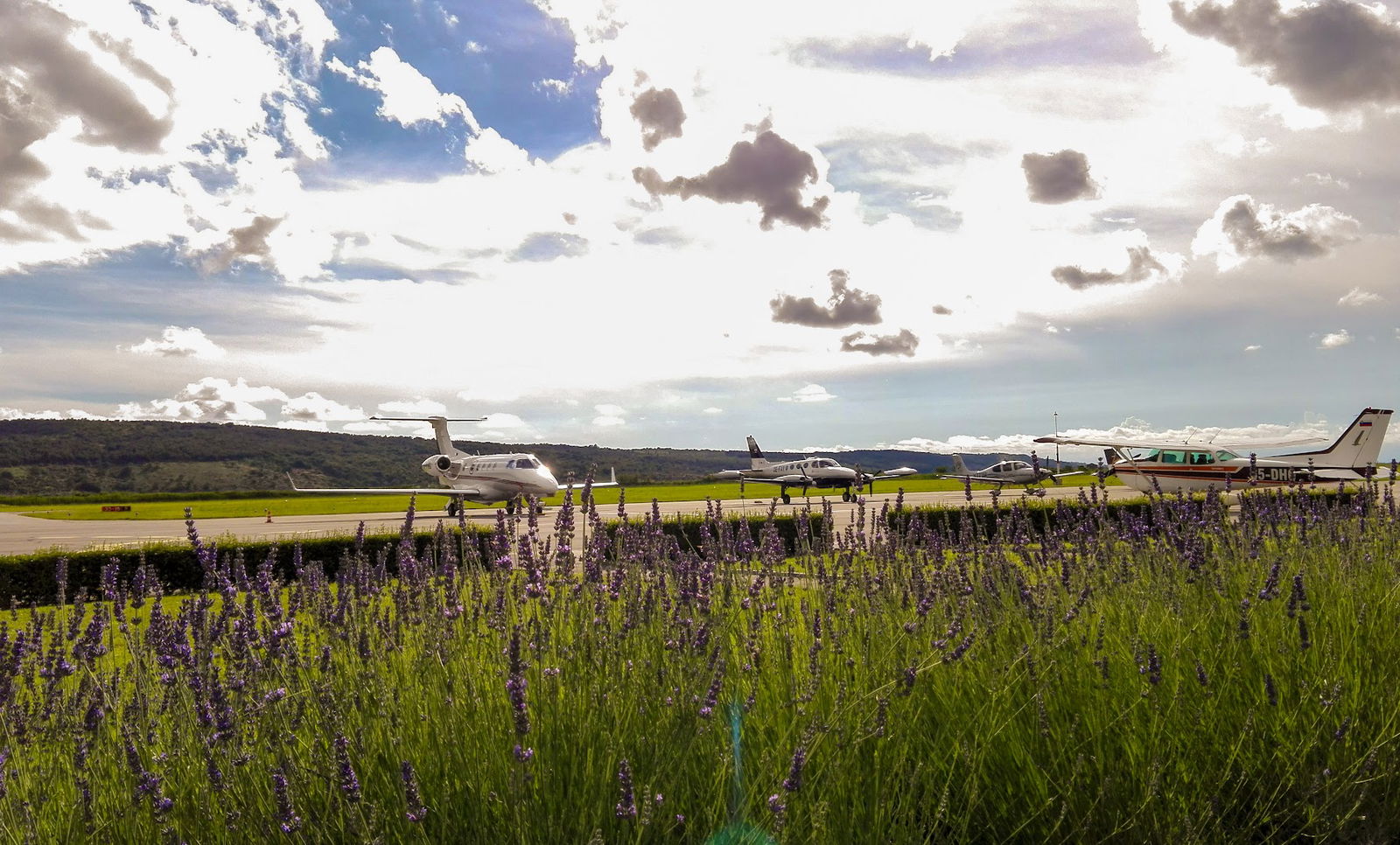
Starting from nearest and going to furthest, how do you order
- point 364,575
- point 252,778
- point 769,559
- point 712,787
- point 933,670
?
1. point 252,778
2. point 712,787
3. point 933,670
4. point 364,575
5. point 769,559

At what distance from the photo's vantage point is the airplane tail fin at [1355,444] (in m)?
29.4

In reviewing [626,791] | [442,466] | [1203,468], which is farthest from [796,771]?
[442,466]

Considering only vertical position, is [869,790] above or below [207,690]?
below

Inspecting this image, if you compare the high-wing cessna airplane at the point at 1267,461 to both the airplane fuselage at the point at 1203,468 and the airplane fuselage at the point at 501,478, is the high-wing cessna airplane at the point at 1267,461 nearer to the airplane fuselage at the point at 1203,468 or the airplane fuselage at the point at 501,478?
the airplane fuselage at the point at 1203,468

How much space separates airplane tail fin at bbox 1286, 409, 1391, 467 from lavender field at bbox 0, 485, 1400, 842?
30.3 m

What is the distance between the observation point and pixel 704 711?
282cm

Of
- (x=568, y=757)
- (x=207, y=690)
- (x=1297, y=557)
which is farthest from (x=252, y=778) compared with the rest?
(x=1297, y=557)

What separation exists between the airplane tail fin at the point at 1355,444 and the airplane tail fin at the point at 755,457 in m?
25.0

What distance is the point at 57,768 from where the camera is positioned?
3.47 meters

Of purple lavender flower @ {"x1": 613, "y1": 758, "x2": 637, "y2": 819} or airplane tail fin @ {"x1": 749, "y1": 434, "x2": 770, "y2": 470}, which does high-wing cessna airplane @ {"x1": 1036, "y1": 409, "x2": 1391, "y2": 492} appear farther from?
purple lavender flower @ {"x1": 613, "y1": 758, "x2": 637, "y2": 819}

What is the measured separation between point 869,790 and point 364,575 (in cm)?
243

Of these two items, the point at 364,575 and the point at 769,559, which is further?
the point at 769,559

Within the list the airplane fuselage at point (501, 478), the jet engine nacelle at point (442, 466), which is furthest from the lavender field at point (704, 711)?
the jet engine nacelle at point (442, 466)

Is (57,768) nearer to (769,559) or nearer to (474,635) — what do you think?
(474,635)
